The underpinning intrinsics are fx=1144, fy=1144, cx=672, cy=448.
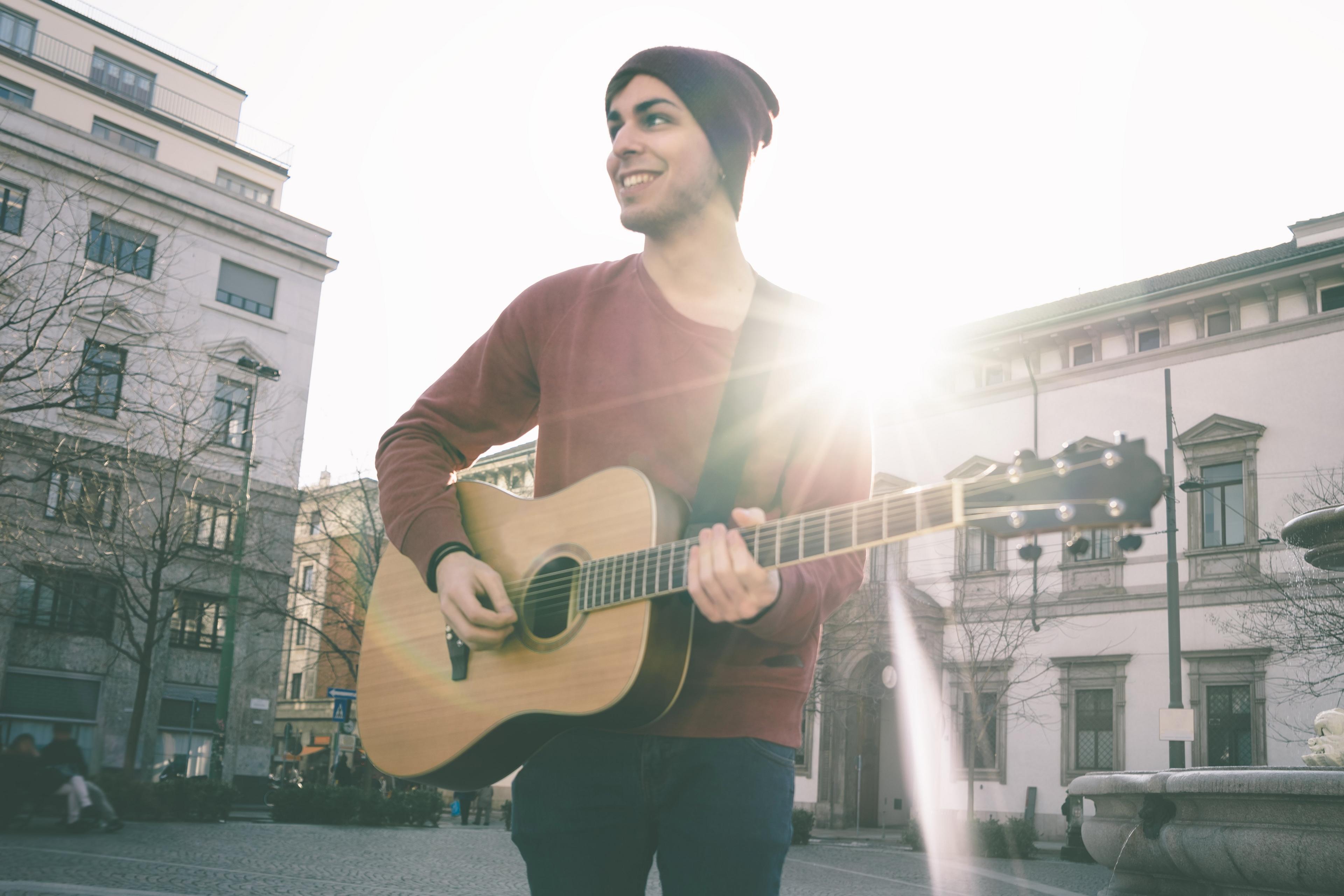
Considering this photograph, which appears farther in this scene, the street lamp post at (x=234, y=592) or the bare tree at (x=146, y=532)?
the street lamp post at (x=234, y=592)

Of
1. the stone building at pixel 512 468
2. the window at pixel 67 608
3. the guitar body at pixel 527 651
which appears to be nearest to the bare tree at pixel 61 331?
the window at pixel 67 608

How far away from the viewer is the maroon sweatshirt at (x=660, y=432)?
2102mm

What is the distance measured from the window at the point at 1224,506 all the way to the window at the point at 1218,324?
3.44 m

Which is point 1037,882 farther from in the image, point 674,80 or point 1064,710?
point 674,80

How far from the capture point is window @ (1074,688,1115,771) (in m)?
29.3

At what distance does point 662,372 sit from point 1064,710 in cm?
3054

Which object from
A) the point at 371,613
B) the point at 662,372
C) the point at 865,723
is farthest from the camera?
the point at 865,723

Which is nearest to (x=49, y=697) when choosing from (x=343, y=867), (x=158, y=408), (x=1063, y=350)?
(x=158, y=408)

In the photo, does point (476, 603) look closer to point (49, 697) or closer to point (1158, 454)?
point (1158, 454)

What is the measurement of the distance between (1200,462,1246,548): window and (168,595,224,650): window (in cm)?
2665

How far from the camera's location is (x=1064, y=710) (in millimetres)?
30234

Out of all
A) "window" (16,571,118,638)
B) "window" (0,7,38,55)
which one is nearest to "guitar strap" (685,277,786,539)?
"window" (16,571,118,638)

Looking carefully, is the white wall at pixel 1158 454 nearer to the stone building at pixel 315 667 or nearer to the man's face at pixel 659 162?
the stone building at pixel 315 667

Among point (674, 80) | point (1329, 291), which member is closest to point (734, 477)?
point (674, 80)
